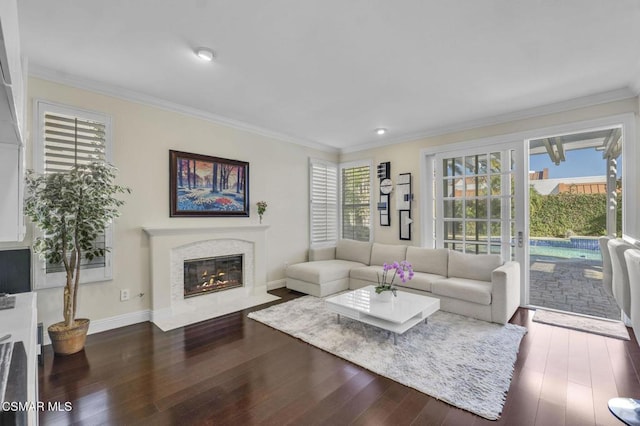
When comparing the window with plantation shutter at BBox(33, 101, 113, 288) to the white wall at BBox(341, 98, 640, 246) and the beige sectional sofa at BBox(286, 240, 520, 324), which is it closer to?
the beige sectional sofa at BBox(286, 240, 520, 324)

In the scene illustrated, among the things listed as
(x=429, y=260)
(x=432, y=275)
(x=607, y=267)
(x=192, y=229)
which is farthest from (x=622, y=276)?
(x=192, y=229)

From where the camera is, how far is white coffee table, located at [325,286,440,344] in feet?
9.20

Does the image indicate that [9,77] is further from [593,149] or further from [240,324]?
[593,149]

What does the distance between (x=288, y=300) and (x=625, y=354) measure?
3.59 meters

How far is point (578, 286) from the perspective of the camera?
4.66m

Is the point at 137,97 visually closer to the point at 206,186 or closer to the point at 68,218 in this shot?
the point at 206,186

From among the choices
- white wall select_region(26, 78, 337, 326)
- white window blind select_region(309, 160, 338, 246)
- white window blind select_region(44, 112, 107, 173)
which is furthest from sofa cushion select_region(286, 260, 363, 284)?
white window blind select_region(44, 112, 107, 173)

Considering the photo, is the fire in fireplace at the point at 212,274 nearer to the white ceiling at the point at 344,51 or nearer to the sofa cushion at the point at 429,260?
the white ceiling at the point at 344,51

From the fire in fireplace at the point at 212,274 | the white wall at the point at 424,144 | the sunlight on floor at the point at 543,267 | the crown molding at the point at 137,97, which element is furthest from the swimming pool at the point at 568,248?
the crown molding at the point at 137,97

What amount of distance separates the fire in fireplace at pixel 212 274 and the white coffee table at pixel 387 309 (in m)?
1.73

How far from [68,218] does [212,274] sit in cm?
187

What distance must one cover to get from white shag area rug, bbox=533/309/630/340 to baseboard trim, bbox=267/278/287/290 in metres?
3.55

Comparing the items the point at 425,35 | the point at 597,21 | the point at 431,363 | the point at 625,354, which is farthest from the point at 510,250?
the point at 425,35

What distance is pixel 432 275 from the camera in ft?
13.8
